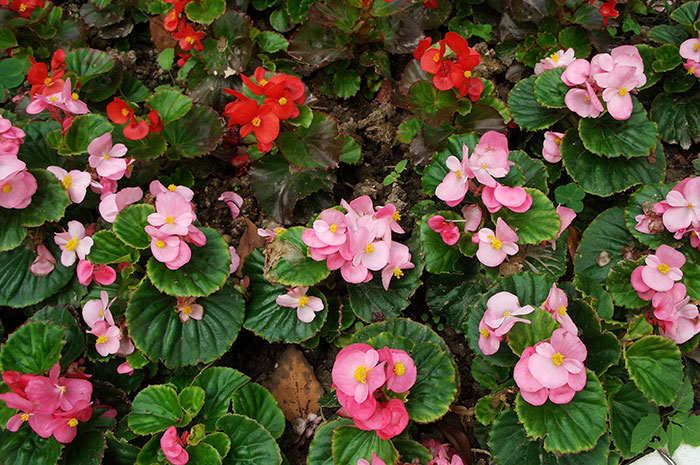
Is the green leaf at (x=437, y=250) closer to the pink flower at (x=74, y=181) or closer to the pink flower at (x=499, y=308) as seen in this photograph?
the pink flower at (x=499, y=308)


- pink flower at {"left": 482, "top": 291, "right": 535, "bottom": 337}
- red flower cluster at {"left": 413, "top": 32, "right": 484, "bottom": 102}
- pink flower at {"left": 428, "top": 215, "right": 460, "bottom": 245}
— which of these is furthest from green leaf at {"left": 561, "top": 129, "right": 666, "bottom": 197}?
pink flower at {"left": 482, "top": 291, "right": 535, "bottom": 337}

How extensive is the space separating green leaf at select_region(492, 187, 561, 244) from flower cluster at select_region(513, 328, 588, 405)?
0.38m

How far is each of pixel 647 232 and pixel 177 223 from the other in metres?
1.53

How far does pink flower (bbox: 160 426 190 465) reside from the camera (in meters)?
1.48

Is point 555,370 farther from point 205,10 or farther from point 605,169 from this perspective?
point 205,10

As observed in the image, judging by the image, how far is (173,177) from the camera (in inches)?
86.4

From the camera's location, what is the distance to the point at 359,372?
54.1 inches

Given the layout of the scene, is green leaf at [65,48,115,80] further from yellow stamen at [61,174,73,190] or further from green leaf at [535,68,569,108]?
green leaf at [535,68,569,108]

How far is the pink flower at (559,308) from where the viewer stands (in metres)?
1.44

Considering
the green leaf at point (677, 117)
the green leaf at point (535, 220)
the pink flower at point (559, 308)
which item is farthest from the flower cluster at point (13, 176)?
the green leaf at point (677, 117)

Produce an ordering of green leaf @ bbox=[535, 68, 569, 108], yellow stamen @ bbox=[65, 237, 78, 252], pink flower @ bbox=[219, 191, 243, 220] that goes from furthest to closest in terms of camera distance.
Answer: pink flower @ bbox=[219, 191, 243, 220] < green leaf @ bbox=[535, 68, 569, 108] < yellow stamen @ bbox=[65, 237, 78, 252]

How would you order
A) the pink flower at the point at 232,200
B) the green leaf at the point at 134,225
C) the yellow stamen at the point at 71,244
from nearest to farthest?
the green leaf at the point at 134,225 → the yellow stamen at the point at 71,244 → the pink flower at the point at 232,200

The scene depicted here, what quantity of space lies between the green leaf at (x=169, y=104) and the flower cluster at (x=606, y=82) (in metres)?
1.39

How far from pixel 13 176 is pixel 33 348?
53cm
